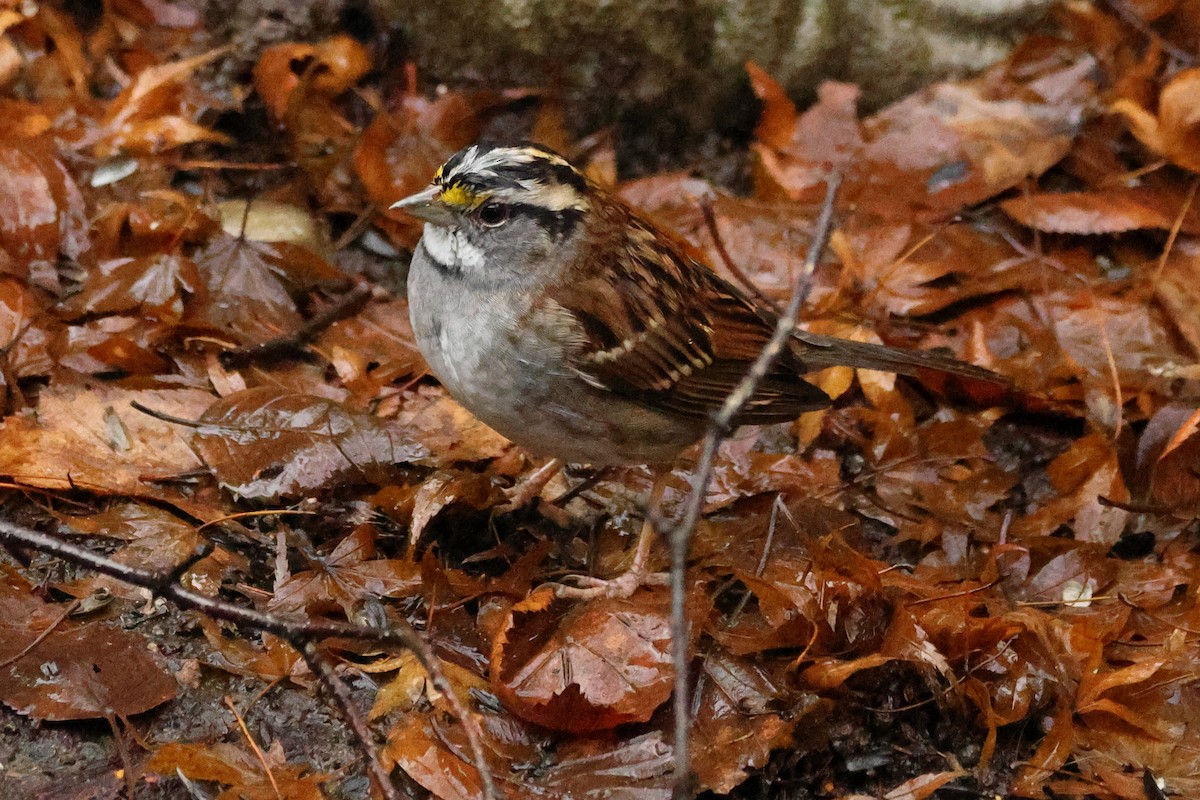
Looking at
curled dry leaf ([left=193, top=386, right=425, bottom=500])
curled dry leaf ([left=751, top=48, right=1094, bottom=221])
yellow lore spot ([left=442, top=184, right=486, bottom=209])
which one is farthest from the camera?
curled dry leaf ([left=751, top=48, right=1094, bottom=221])

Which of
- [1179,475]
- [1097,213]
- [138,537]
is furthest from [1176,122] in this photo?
[138,537]

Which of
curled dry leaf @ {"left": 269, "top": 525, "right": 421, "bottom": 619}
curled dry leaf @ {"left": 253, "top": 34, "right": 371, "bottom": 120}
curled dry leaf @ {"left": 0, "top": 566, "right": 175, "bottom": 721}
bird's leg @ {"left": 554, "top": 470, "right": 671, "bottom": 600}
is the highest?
curled dry leaf @ {"left": 253, "top": 34, "right": 371, "bottom": 120}

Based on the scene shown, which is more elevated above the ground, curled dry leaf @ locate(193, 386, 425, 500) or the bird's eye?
the bird's eye

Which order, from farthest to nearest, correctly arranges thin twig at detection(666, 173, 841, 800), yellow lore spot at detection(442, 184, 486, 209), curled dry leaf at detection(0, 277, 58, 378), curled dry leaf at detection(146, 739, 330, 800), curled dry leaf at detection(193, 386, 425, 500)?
1. curled dry leaf at detection(0, 277, 58, 378)
2. curled dry leaf at detection(193, 386, 425, 500)
3. yellow lore spot at detection(442, 184, 486, 209)
4. curled dry leaf at detection(146, 739, 330, 800)
5. thin twig at detection(666, 173, 841, 800)

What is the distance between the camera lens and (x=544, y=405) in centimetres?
317

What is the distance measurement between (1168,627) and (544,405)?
203cm

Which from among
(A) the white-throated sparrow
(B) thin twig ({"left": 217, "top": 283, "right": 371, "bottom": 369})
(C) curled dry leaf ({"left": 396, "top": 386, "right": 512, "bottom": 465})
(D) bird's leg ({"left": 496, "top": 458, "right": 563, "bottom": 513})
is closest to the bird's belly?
(A) the white-throated sparrow

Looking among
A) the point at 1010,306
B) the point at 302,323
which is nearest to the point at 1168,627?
the point at 1010,306

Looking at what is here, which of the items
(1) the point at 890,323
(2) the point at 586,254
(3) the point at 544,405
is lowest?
(1) the point at 890,323

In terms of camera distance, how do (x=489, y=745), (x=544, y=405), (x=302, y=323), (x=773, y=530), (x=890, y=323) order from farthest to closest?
(x=890, y=323)
(x=302, y=323)
(x=773, y=530)
(x=544, y=405)
(x=489, y=745)

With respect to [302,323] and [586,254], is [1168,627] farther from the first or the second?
[302,323]

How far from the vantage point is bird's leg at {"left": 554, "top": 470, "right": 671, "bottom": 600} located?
3242mm

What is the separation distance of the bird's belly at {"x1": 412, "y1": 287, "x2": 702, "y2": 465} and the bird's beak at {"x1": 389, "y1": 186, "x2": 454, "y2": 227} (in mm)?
273

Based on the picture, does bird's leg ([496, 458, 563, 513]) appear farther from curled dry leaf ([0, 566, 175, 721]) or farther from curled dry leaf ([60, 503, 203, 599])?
curled dry leaf ([0, 566, 175, 721])
